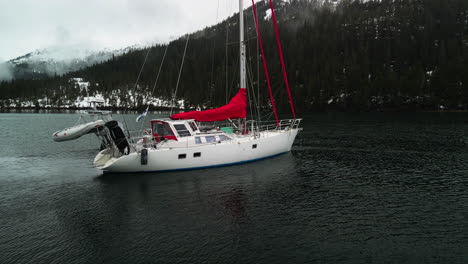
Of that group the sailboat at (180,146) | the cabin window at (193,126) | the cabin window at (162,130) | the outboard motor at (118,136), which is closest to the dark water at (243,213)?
the sailboat at (180,146)

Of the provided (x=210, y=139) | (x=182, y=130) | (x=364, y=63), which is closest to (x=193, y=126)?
(x=182, y=130)

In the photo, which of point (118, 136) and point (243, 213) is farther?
point (118, 136)

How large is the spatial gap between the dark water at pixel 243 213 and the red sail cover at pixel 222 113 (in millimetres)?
4298

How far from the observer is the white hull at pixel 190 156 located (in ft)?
71.4

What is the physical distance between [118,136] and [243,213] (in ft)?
38.2

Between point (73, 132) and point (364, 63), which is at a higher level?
point (364, 63)

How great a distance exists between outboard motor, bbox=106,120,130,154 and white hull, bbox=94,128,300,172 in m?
0.62

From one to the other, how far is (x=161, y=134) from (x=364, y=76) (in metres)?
119

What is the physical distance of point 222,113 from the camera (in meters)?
24.3

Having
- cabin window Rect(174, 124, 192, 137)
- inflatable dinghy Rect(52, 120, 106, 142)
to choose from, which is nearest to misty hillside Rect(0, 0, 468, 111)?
cabin window Rect(174, 124, 192, 137)

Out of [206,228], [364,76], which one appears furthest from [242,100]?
[364,76]

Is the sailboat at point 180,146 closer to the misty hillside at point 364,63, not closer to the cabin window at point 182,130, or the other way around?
the cabin window at point 182,130

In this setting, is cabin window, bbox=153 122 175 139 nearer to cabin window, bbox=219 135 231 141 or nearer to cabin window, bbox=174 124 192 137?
cabin window, bbox=174 124 192 137

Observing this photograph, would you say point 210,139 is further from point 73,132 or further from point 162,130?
point 73,132
